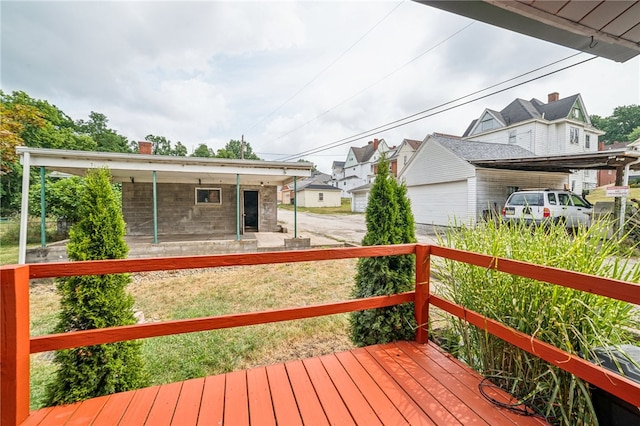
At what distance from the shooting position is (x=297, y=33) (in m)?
4.17

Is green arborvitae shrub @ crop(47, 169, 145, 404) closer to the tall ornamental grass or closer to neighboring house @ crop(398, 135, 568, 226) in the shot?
the tall ornamental grass

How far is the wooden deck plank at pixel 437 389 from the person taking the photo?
1564 mm

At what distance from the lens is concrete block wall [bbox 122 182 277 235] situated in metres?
10.3

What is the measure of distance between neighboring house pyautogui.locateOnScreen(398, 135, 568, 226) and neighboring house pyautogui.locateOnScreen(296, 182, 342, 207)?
57.1 feet

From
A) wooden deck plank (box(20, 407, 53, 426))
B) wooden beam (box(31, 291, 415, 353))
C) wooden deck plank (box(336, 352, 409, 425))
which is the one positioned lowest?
wooden deck plank (box(336, 352, 409, 425))

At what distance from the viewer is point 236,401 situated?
66.8 inches

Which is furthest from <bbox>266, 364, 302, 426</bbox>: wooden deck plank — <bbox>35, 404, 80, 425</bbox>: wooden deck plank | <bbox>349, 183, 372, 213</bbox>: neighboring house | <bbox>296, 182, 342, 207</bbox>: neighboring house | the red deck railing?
<bbox>296, 182, 342, 207</bbox>: neighboring house

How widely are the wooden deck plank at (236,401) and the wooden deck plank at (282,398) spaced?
0.55 ft

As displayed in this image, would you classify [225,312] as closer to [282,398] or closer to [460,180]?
[282,398]

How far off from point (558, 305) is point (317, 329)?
8.96ft

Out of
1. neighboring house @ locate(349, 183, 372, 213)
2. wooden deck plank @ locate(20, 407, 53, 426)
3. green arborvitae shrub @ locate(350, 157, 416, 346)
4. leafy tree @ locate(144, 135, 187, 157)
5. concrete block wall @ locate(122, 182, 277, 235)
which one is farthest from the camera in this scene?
leafy tree @ locate(144, 135, 187, 157)

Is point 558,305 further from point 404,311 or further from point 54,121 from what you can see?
point 54,121

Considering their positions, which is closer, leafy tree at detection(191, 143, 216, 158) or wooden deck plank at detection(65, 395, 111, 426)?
wooden deck plank at detection(65, 395, 111, 426)

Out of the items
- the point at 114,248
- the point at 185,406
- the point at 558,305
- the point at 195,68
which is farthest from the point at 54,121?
the point at 558,305
